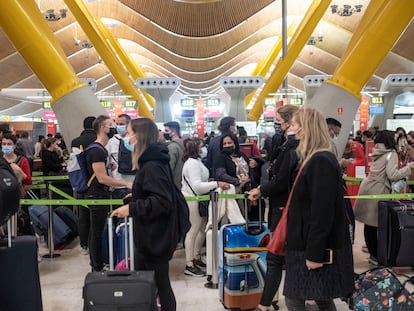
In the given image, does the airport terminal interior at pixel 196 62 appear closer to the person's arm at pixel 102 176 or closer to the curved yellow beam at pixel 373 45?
the curved yellow beam at pixel 373 45

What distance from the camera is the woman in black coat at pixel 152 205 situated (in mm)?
3203

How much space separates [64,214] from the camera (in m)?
7.22

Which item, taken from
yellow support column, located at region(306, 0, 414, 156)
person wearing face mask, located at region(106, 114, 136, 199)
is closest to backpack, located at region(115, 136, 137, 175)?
person wearing face mask, located at region(106, 114, 136, 199)

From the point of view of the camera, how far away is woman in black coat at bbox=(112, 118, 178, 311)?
320cm

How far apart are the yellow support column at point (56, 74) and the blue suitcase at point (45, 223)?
2724 millimetres

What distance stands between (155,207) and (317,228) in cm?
101

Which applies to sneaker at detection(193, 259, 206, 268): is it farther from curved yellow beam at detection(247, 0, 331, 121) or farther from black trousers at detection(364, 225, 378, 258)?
curved yellow beam at detection(247, 0, 331, 121)

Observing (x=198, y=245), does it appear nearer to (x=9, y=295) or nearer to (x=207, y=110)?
(x=9, y=295)

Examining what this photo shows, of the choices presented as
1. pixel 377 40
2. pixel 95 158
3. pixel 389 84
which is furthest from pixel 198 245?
pixel 389 84

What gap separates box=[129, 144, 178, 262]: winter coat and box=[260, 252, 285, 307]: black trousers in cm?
76

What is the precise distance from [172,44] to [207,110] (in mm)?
5574

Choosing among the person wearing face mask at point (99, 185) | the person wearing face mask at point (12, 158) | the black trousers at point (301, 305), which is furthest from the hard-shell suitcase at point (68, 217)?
the black trousers at point (301, 305)

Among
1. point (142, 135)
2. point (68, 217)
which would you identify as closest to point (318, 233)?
point (142, 135)

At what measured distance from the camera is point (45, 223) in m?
6.80
